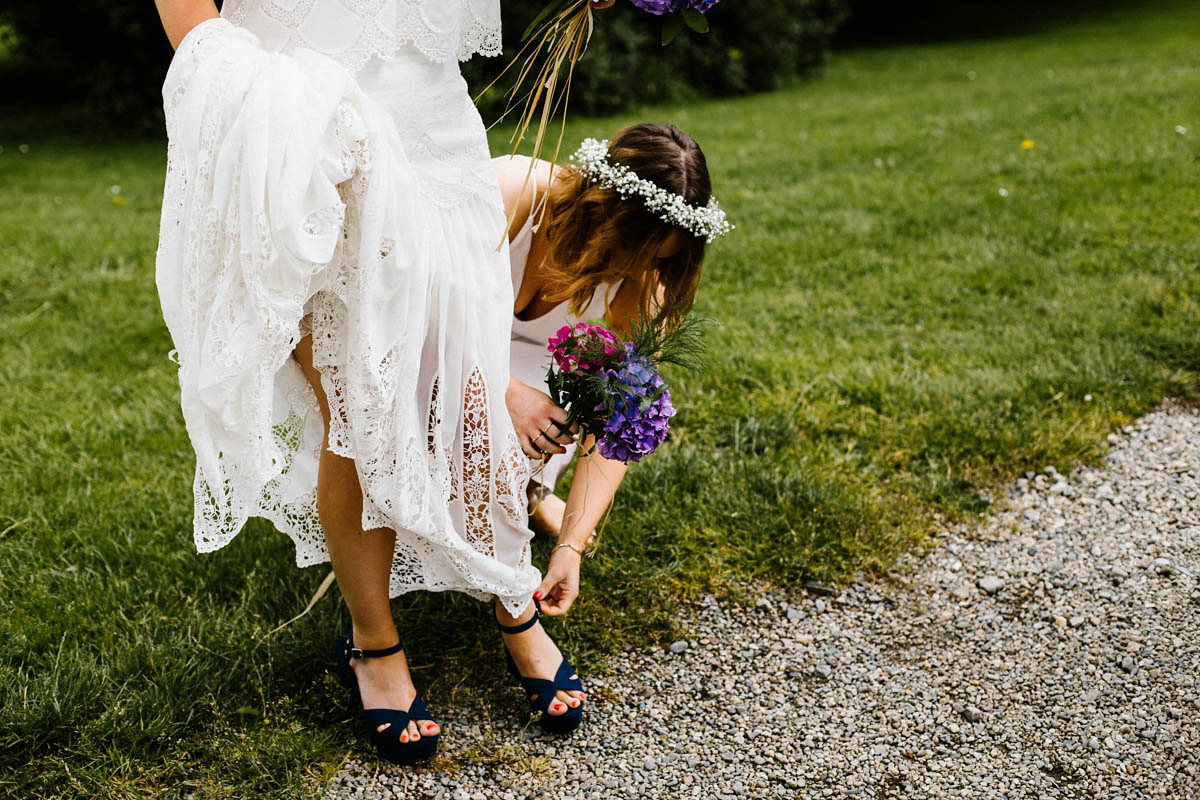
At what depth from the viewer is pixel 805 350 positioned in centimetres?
370

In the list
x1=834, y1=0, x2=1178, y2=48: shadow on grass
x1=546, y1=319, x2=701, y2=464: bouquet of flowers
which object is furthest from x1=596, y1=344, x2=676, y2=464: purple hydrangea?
x1=834, y1=0, x2=1178, y2=48: shadow on grass

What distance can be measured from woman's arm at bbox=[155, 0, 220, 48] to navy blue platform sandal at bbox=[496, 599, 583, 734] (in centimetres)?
134

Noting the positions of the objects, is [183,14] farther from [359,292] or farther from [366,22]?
[359,292]

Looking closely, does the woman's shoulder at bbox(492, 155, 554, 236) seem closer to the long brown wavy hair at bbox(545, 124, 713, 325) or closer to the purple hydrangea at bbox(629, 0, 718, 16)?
the long brown wavy hair at bbox(545, 124, 713, 325)

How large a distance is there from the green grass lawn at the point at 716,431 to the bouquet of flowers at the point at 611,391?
677mm

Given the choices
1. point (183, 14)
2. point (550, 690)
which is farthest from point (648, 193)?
point (550, 690)

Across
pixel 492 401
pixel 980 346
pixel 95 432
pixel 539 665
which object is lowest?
pixel 95 432

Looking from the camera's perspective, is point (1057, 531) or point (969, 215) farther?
point (969, 215)

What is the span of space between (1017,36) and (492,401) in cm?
1641

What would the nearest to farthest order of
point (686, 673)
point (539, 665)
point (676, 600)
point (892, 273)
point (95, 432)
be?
point (539, 665) < point (686, 673) < point (676, 600) < point (95, 432) < point (892, 273)

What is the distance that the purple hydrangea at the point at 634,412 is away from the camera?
6.27 feet

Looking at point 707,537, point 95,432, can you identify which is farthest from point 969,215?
point 95,432

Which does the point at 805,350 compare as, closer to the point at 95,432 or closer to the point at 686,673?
the point at 686,673

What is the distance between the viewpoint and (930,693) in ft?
7.28
